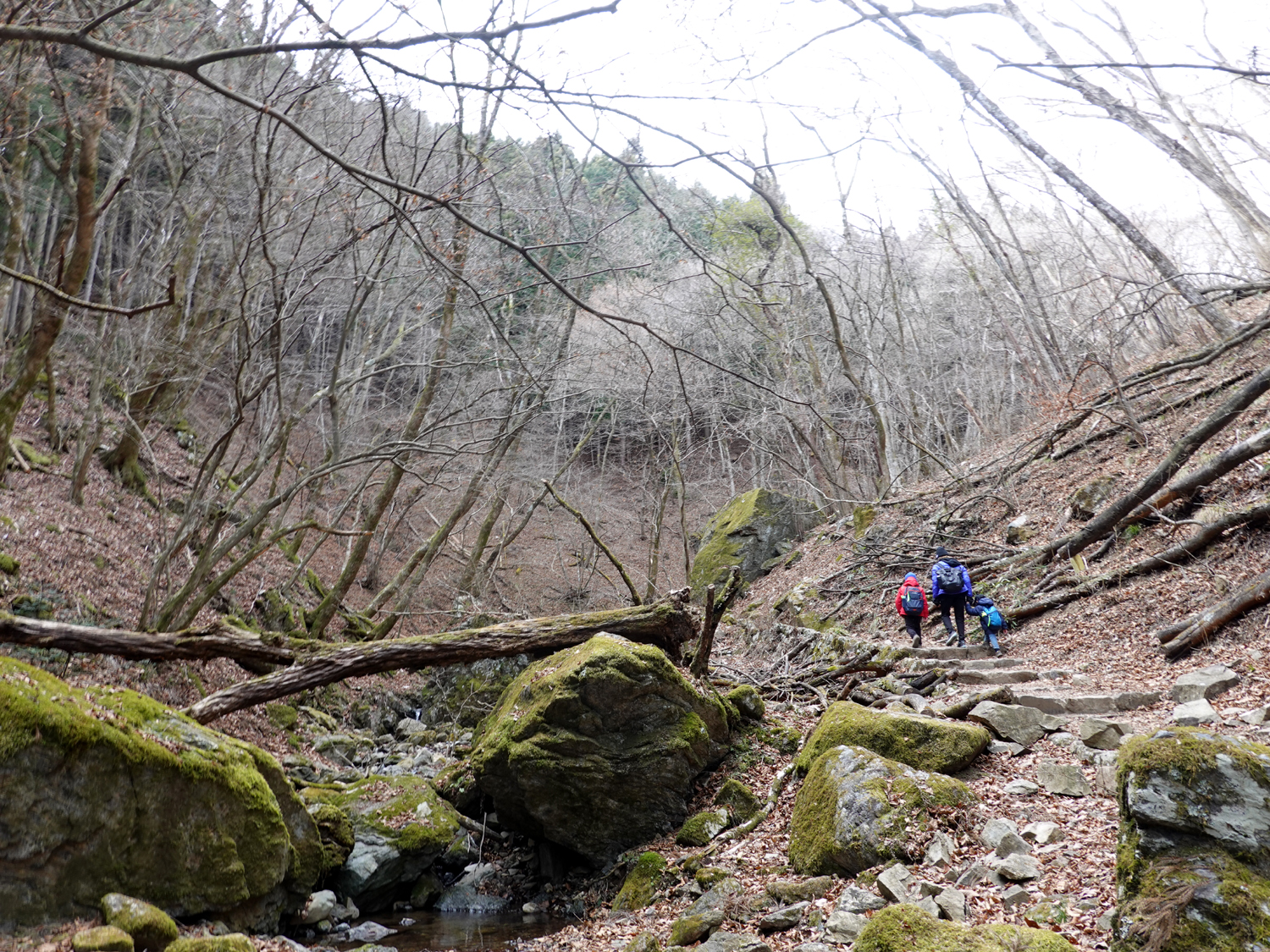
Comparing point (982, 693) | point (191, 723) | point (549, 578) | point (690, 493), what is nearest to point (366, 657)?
point (191, 723)

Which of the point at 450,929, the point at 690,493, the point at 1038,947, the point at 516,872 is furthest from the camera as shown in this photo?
the point at 690,493

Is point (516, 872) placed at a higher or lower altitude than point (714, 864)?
lower

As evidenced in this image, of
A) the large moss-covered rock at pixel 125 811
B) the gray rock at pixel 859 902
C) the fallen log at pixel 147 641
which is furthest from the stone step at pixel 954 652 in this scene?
the fallen log at pixel 147 641

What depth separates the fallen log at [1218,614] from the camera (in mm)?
6172

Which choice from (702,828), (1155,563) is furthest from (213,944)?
(1155,563)

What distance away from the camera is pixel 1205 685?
17.6ft

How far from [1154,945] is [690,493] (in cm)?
2470

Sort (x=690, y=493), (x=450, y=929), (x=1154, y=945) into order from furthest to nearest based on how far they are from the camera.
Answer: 1. (x=690, y=493)
2. (x=450, y=929)
3. (x=1154, y=945)

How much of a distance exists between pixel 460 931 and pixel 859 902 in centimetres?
336

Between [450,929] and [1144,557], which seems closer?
[450,929]

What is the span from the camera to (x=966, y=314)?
23297 mm

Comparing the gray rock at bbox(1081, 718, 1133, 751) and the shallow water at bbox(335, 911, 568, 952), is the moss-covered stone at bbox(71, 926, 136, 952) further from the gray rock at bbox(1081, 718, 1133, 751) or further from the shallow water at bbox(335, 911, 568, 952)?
the gray rock at bbox(1081, 718, 1133, 751)

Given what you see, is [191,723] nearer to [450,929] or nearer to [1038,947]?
[450,929]

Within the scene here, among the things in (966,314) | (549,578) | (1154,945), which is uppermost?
(966,314)
